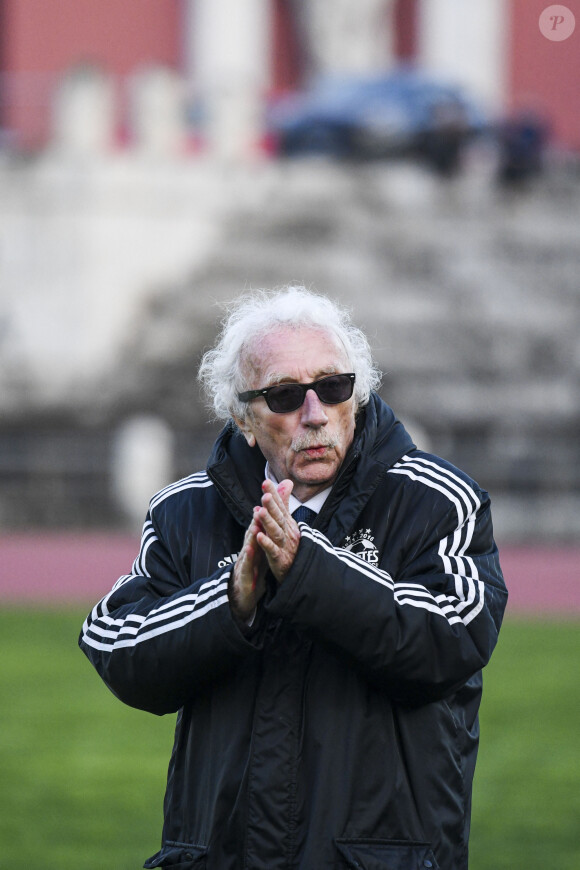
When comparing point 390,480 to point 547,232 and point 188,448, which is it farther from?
point 547,232

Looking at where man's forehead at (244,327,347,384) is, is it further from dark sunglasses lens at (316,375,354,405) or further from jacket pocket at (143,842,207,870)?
jacket pocket at (143,842,207,870)

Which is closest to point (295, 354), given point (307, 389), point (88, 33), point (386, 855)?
point (307, 389)

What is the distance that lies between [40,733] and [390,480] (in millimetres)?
5570

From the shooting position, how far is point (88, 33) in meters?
27.6

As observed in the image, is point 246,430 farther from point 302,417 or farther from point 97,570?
point 97,570

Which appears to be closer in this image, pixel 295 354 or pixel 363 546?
pixel 363 546

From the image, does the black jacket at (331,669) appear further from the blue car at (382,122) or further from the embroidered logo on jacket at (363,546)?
the blue car at (382,122)

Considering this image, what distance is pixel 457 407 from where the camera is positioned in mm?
20234

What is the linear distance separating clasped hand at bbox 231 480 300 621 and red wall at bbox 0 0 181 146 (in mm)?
25608

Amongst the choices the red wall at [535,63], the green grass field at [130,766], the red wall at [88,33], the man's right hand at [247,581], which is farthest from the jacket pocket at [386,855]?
the red wall at [88,33]

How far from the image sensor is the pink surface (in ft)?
44.8

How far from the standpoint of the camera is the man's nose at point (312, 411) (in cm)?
305

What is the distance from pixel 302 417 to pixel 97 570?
1280 centimetres

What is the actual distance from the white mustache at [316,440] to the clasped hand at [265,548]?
0.17 meters
